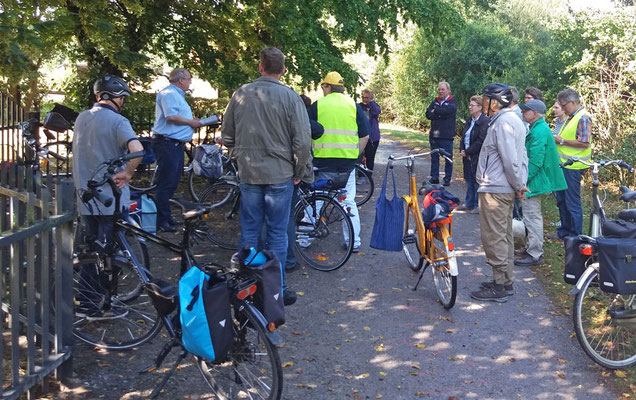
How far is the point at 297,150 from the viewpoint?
588cm

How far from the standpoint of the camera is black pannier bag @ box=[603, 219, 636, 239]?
530 cm

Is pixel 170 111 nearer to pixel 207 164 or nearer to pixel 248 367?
pixel 207 164

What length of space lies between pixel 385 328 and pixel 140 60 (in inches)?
209

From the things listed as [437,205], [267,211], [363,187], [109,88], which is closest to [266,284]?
[267,211]

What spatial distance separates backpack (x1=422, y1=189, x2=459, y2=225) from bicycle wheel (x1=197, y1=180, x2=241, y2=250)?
8.00ft

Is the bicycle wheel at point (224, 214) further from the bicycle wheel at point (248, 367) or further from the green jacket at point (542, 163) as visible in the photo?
the bicycle wheel at point (248, 367)

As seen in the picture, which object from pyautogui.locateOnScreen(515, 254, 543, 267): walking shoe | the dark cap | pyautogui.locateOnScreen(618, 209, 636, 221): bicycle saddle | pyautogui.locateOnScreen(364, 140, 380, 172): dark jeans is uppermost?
the dark cap

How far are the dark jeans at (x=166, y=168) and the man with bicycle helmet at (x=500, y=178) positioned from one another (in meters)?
3.84

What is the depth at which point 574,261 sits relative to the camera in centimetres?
552

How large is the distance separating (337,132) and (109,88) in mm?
2905

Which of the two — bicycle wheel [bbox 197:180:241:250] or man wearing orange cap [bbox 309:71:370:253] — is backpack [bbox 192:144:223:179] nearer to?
bicycle wheel [bbox 197:180:241:250]

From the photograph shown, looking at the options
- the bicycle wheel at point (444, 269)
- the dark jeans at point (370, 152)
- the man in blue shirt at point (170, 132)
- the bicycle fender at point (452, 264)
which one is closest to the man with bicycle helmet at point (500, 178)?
the bicycle wheel at point (444, 269)

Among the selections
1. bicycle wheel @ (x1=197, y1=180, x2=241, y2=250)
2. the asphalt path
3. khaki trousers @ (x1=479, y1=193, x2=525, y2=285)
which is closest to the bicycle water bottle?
bicycle wheel @ (x1=197, y1=180, x2=241, y2=250)

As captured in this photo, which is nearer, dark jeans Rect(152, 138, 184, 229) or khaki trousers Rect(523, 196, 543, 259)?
khaki trousers Rect(523, 196, 543, 259)
